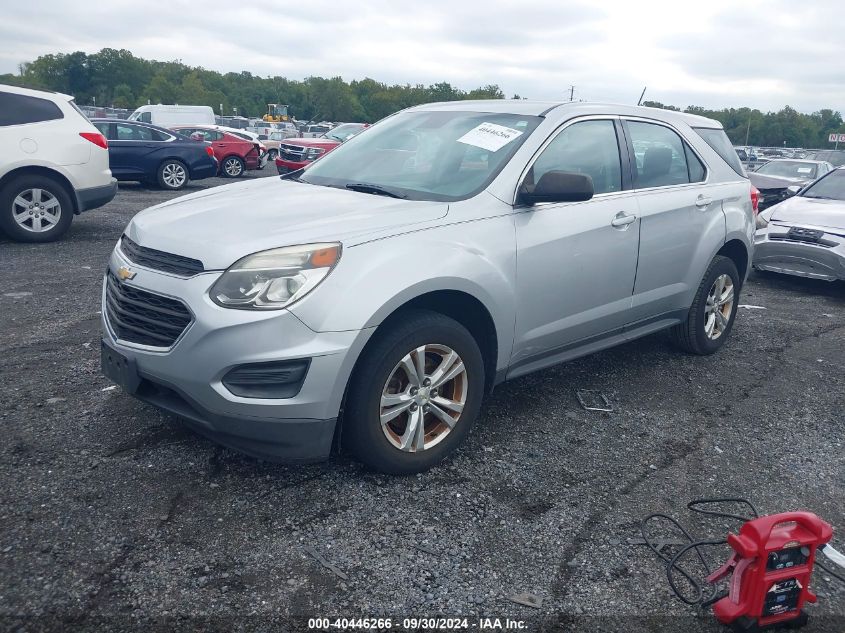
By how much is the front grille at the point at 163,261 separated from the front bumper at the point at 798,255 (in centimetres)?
681

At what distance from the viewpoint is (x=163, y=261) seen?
3.15 m

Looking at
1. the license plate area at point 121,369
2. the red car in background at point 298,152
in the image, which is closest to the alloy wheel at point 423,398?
the license plate area at point 121,369

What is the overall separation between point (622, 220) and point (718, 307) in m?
1.64

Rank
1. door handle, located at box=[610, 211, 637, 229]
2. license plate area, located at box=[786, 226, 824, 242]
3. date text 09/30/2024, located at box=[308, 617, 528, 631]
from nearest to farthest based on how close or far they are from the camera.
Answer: date text 09/30/2024, located at box=[308, 617, 528, 631]
door handle, located at box=[610, 211, 637, 229]
license plate area, located at box=[786, 226, 824, 242]

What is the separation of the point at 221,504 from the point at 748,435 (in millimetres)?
2887

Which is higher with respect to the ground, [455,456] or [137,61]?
[137,61]

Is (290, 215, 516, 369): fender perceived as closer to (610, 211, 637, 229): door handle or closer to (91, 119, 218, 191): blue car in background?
(610, 211, 637, 229): door handle

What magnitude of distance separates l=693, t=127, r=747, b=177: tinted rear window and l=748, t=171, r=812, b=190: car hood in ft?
29.1

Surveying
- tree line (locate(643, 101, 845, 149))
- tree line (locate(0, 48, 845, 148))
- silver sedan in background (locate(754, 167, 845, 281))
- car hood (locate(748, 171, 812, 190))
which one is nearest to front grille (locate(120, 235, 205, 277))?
silver sedan in background (locate(754, 167, 845, 281))

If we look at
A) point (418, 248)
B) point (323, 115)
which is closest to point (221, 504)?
point (418, 248)

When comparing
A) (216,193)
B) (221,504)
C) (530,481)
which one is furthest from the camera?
(216,193)

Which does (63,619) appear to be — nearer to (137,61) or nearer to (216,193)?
(216,193)

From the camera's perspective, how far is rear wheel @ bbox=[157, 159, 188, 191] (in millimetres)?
15680

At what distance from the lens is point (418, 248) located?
3.20 m
